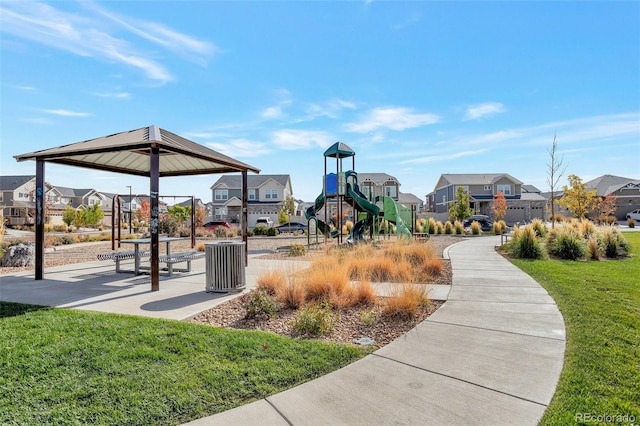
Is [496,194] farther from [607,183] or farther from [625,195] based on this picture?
[607,183]

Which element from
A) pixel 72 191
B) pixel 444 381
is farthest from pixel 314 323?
pixel 72 191

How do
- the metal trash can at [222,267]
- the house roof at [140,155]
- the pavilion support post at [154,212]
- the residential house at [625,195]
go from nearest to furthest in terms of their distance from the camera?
the metal trash can at [222,267] → the pavilion support post at [154,212] → the house roof at [140,155] → the residential house at [625,195]

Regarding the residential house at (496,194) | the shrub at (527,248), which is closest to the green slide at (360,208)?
the shrub at (527,248)

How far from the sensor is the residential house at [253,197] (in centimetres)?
4825

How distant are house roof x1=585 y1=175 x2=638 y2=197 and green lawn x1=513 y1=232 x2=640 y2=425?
59.1 meters

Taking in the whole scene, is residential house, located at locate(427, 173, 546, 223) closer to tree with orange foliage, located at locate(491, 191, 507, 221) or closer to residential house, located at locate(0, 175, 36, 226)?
tree with orange foliage, located at locate(491, 191, 507, 221)

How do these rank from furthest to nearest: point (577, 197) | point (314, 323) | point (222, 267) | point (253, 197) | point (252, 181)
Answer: point (252, 181) < point (253, 197) < point (577, 197) < point (222, 267) < point (314, 323)

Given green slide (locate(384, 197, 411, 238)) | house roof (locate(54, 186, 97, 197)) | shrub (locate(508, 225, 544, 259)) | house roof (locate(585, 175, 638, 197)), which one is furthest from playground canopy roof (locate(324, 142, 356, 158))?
house roof (locate(54, 186, 97, 197))

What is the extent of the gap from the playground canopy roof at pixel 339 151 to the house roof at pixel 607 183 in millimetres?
54480

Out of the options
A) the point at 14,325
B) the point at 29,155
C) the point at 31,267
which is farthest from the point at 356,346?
the point at 31,267

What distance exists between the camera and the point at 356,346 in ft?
14.5

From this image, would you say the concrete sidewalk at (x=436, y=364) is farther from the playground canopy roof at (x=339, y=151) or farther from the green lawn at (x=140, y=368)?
the playground canopy roof at (x=339, y=151)

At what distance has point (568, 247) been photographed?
12.4m

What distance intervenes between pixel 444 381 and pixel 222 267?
4.97m
